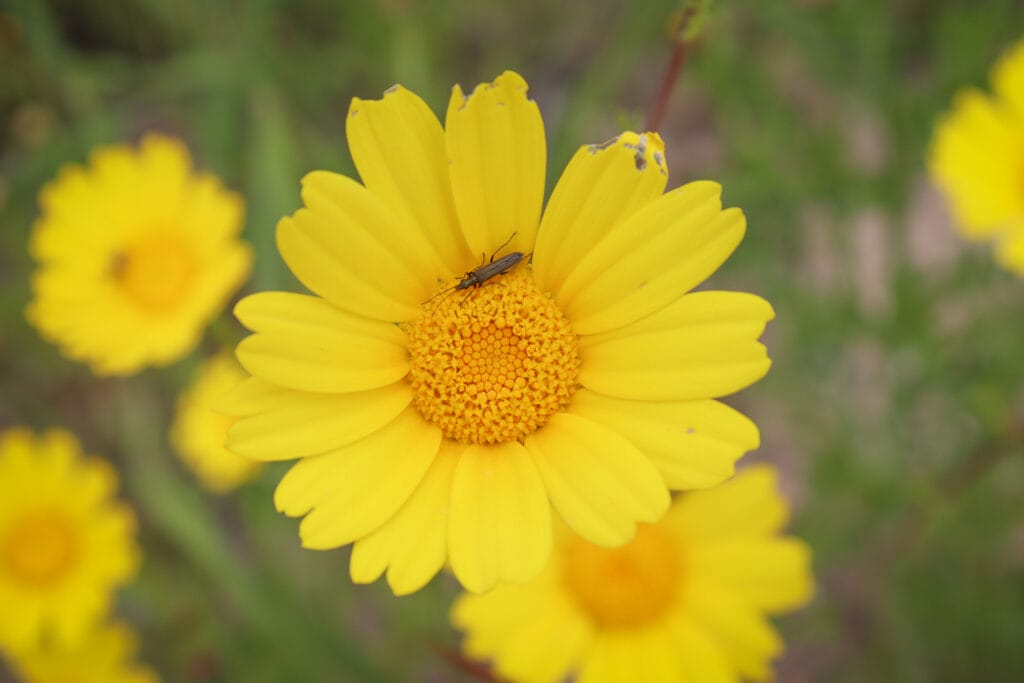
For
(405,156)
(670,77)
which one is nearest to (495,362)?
(405,156)

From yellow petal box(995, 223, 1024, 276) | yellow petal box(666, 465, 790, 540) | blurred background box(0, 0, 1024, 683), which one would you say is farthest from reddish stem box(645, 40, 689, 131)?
yellow petal box(995, 223, 1024, 276)

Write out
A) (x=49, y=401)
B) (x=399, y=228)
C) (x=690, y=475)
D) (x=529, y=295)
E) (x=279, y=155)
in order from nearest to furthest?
1. (x=690, y=475)
2. (x=399, y=228)
3. (x=529, y=295)
4. (x=279, y=155)
5. (x=49, y=401)

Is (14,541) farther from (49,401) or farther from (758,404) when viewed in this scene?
(758,404)

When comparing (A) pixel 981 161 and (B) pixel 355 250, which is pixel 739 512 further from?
(A) pixel 981 161

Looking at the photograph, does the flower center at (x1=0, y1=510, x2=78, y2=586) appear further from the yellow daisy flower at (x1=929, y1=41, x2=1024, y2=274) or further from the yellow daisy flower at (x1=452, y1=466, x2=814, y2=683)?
the yellow daisy flower at (x1=929, y1=41, x2=1024, y2=274)

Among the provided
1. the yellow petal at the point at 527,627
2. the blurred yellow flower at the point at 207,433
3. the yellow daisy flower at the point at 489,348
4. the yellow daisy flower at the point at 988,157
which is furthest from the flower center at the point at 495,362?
the blurred yellow flower at the point at 207,433

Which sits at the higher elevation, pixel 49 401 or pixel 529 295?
pixel 529 295

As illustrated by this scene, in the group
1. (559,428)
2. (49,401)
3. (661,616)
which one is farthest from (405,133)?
(49,401)
